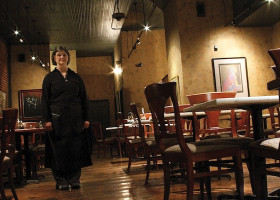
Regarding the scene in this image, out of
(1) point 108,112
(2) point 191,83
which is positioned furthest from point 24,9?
(1) point 108,112

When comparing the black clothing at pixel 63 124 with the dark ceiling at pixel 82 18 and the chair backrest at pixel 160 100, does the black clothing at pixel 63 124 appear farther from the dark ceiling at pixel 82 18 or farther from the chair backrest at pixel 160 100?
the dark ceiling at pixel 82 18

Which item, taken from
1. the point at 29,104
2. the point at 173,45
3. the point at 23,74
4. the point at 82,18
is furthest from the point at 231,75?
the point at 23,74

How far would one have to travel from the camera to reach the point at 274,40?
27.6ft

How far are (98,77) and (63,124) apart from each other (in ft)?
41.9

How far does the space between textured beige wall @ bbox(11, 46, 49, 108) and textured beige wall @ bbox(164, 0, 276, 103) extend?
6389mm

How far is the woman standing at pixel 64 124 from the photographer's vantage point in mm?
3803

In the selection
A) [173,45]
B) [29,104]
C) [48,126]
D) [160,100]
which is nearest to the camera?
[160,100]

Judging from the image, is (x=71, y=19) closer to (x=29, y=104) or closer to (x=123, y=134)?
(x=29, y=104)

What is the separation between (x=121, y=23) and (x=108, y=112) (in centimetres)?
616

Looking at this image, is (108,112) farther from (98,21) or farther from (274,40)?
(274,40)

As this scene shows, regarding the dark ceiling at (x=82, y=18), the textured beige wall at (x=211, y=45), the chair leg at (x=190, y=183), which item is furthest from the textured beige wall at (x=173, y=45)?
the chair leg at (x=190, y=183)

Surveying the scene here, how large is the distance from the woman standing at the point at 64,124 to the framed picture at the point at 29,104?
339 inches

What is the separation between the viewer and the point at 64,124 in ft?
12.5

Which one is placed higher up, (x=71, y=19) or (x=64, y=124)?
(x=71, y=19)
